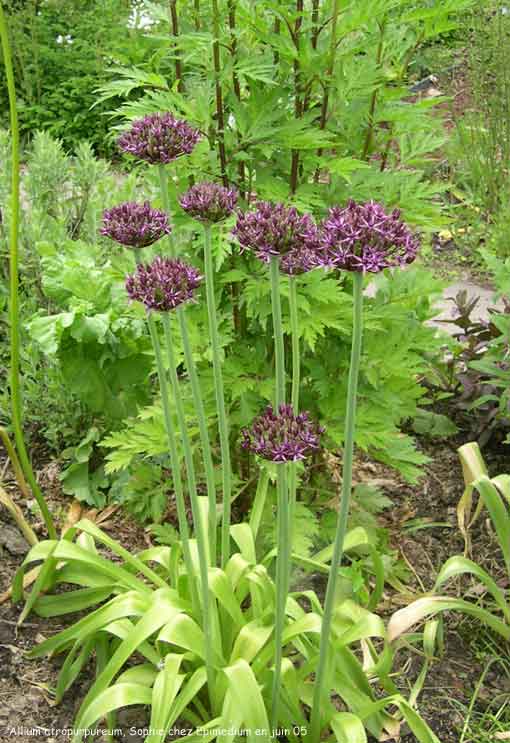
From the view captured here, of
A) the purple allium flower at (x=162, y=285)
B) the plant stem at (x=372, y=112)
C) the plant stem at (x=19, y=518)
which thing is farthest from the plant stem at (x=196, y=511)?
the plant stem at (x=372, y=112)

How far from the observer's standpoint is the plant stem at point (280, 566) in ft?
5.92

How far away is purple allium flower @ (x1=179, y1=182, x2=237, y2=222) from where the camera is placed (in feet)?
6.33

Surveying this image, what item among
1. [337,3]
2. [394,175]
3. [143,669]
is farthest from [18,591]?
[337,3]

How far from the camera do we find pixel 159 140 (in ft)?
6.53

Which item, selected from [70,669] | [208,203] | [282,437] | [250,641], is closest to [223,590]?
[250,641]

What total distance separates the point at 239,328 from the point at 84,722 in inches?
59.5

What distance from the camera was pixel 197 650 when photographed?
234 centimetres

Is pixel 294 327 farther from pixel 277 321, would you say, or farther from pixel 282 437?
pixel 282 437

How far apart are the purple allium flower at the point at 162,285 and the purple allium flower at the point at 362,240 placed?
39 centimetres

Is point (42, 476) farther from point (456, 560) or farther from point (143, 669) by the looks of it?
point (456, 560)

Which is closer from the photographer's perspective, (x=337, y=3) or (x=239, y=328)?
(x=337, y=3)

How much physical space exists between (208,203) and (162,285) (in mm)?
247

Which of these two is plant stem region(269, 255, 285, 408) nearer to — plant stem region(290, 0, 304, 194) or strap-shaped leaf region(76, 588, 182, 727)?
strap-shaped leaf region(76, 588, 182, 727)

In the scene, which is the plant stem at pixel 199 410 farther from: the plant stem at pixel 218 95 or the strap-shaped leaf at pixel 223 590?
the plant stem at pixel 218 95
